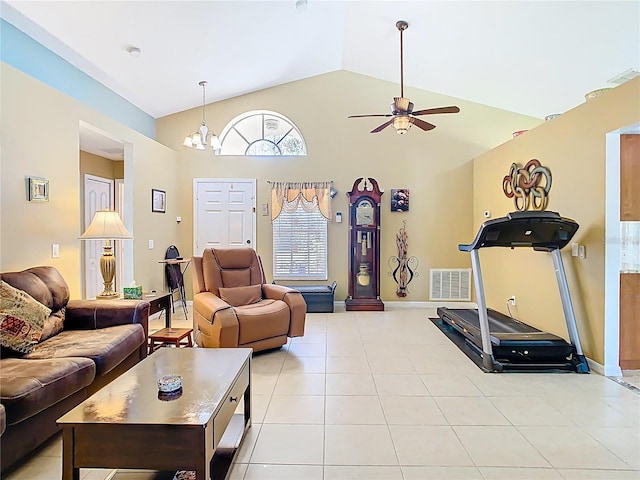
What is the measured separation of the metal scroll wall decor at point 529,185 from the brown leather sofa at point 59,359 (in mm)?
4257

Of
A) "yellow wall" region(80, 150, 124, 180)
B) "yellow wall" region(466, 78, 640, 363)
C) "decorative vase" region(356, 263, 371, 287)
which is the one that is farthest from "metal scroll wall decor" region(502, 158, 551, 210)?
"yellow wall" region(80, 150, 124, 180)

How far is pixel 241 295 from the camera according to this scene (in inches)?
167

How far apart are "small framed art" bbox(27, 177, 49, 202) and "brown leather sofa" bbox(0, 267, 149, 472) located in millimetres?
666

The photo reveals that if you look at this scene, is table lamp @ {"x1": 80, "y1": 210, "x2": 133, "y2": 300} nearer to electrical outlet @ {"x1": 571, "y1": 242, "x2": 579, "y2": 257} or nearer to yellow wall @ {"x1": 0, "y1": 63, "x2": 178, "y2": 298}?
yellow wall @ {"x1": 0, "y1": 63, "x2": 178, "y2": 298}

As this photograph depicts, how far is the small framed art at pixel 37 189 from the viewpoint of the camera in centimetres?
326

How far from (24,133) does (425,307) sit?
223 inches

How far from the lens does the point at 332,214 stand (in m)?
6.33

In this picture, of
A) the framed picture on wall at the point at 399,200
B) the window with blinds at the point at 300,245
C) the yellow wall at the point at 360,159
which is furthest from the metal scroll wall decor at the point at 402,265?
the window with blinds at the point at 300,245

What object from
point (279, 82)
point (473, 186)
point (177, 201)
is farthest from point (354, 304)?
point (279, 82)

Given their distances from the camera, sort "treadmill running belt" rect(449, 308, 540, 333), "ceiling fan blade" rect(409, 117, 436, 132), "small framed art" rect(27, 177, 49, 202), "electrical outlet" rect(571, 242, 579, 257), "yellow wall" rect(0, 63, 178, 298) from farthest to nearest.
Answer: "treadmill running belt" rect(449, 308, 540, 333)
"ceiling fan blade" rect(409, 117, 436, 132)
"electrical outlet" rect(571, 242, 579, 257)
"small framed art" rect(27, 177, 49, 202)
"yellow wall" rect(0, 63, 178, 298)

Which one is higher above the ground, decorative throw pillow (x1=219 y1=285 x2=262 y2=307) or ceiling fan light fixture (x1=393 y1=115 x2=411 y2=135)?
ceiling fan light fixture (x1=393 y1=115 x2=411 y2=135)

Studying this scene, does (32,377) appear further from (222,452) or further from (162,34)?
(162,34)

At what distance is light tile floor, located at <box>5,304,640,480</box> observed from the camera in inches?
79.7

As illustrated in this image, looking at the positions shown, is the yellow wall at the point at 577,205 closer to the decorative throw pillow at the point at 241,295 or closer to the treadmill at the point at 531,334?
the treadmill at the point at 531,334
